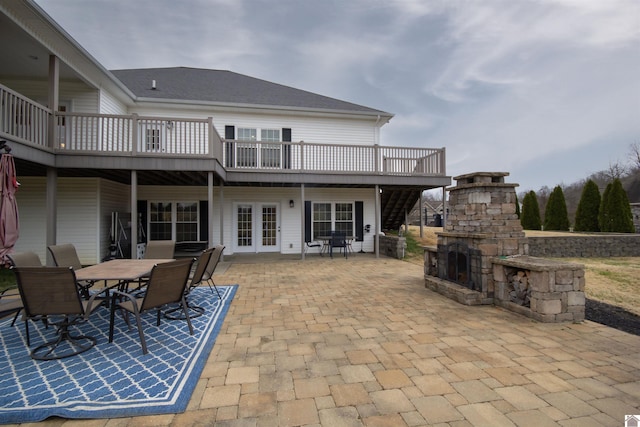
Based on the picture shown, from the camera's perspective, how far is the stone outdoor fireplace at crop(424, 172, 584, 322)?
3.86 m

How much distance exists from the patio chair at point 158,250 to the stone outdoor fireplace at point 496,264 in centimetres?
529

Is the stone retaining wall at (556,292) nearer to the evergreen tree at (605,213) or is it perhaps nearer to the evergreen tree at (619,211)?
the evergreen tree at (619,211)

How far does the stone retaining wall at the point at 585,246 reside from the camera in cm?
1216

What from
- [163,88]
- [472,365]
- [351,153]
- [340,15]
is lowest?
[472,365]

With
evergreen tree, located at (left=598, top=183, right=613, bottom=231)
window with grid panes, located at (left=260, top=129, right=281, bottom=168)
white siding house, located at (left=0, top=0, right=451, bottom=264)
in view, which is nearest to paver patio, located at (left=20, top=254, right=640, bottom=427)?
white siding house, located at (left=0, top=0, right=451, bottom=264)

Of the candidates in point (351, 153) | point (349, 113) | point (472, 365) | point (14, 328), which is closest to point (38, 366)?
point (14, 328)

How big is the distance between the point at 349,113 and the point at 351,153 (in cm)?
202

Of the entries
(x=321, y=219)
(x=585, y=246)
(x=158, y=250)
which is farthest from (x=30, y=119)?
(x=585, y=246)

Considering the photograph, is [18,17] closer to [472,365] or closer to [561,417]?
[472,365]

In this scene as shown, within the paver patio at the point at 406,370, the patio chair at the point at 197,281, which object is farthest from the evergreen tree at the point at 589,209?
the patio chair at the point at 197,281

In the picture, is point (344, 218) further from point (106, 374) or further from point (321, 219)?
point (106, 374)

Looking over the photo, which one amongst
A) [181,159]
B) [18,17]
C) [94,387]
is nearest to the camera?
[94,387]

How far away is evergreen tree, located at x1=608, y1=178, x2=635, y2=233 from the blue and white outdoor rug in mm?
20945

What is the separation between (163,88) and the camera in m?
11.2
